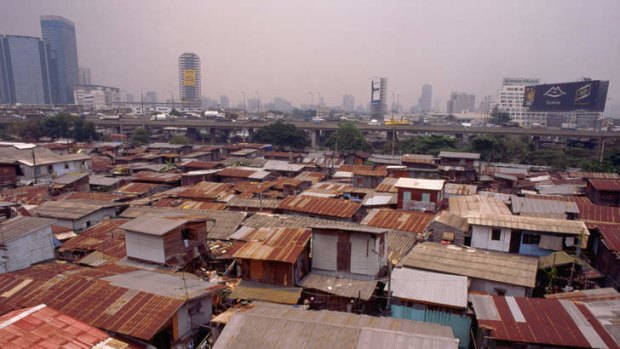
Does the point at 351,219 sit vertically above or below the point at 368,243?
below

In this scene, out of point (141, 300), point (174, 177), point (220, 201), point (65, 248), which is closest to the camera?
point (141, 300)

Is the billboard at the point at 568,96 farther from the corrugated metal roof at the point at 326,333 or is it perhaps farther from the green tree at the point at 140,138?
the corrugated metal roof at the point at 326,333

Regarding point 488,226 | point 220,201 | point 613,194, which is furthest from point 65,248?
point 613,194

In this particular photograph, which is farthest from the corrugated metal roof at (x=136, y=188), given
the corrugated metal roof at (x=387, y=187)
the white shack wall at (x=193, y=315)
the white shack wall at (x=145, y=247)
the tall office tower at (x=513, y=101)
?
the tall office tower at (x=513, y=101)

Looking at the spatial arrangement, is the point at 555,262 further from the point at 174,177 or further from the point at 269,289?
the point at 174,177

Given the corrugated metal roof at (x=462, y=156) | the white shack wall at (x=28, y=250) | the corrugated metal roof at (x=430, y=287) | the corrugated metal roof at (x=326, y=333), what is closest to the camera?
the corrugated metal roof at (x=326, y=333)

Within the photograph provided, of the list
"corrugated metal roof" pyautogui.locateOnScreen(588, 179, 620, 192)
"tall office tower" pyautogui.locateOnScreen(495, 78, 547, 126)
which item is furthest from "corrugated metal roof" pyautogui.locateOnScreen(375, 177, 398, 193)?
"tall office tower" pyautogui.locateOnScreen(495, 78, 547, 126)
